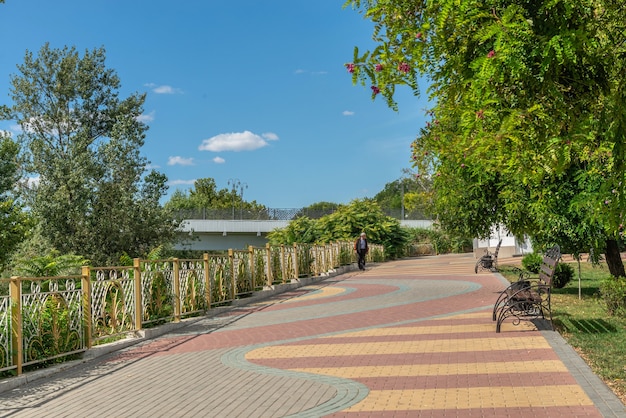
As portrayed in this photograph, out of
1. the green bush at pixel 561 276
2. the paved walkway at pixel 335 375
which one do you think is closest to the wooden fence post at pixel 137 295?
the paved walkway at pixel 335 375

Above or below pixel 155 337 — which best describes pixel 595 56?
above

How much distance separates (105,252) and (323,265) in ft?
28.6

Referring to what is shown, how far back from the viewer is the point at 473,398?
5926 mm

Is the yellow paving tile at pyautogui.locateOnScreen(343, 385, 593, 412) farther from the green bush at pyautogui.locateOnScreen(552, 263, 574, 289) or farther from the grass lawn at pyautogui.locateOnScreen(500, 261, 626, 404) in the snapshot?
the green bush at pyautogui.locateOnScreen(552, 263, 574, 289)

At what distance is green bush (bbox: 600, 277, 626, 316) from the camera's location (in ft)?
36.2

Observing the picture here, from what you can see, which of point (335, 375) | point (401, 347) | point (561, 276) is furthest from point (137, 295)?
point (561, 276)

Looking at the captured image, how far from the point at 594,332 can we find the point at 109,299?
7.63 meters

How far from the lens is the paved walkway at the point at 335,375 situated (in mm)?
5809

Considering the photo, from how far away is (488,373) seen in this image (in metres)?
6.95

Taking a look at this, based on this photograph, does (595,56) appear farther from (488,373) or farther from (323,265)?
(323,265)

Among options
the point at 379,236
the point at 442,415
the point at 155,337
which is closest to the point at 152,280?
the point at 155,337

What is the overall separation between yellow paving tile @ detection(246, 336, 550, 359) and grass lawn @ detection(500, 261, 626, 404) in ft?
2.14

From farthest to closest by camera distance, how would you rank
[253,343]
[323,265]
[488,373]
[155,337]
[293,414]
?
[323,265]
[155,337]
[253,343]
[488,373]
[293,414]

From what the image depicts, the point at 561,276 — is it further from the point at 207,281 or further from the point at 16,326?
the point at 16,326
